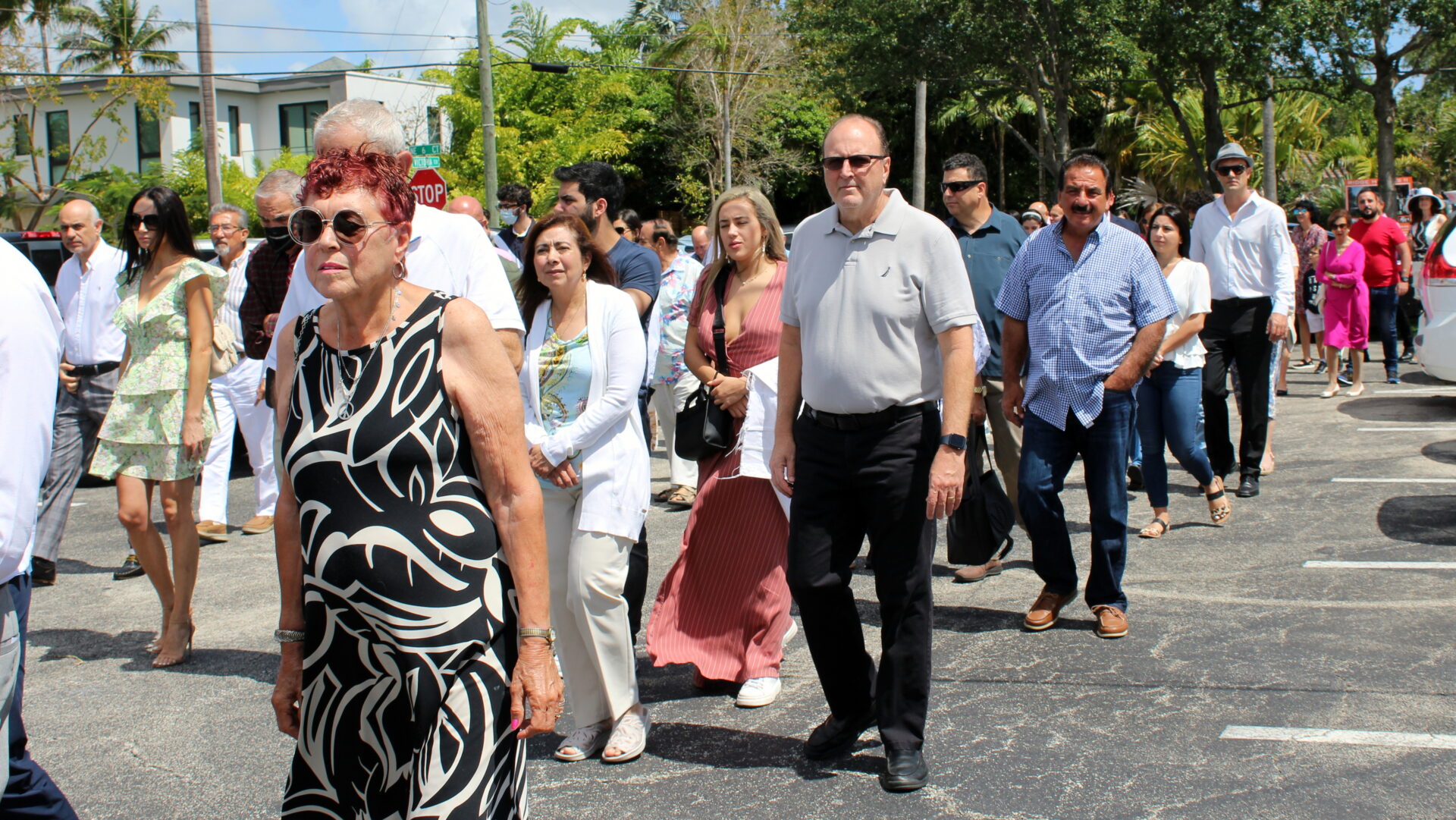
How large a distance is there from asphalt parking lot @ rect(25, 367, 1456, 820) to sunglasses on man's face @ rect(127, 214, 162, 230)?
1895mm

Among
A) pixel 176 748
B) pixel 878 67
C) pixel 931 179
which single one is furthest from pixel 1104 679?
pixel 931 179

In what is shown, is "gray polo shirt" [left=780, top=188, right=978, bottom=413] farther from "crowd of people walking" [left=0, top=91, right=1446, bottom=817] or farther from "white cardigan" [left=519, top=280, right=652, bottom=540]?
"white cardigan" [left=519, top=280, right=652, bottom=540]

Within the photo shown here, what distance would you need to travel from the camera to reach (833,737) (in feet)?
13.7

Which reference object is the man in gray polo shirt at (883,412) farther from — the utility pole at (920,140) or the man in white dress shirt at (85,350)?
the utility pole at (920,140)

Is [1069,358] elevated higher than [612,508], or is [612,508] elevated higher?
[1069,358]

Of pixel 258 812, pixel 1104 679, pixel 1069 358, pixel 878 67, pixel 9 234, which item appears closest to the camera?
pixel 258 812

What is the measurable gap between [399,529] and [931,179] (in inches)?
1782

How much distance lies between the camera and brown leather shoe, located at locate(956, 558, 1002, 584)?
21.0 feet

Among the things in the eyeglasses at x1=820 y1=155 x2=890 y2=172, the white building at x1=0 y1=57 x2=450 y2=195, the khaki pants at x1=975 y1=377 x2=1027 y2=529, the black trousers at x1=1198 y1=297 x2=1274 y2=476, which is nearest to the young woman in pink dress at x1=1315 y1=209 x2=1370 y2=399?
the black trousers at x1=1198 y1=297 x2=1274 y2=476

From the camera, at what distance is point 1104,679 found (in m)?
4.82

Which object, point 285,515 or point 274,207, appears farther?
point 274,207

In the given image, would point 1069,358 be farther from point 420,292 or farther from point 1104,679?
point 420,292

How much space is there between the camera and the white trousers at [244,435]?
8180mm

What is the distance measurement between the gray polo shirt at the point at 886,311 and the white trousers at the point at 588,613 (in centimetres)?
91
